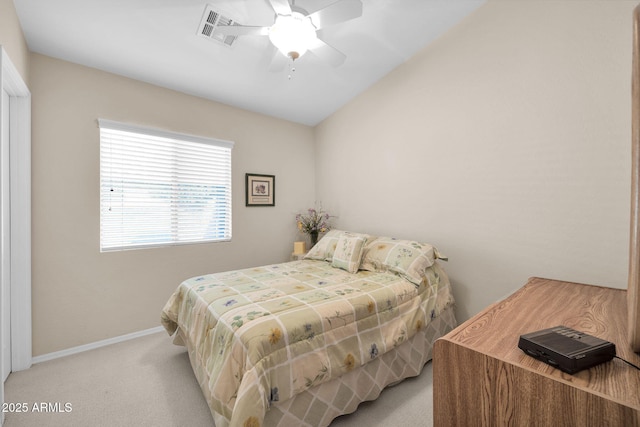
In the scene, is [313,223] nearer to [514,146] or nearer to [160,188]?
[160,188]

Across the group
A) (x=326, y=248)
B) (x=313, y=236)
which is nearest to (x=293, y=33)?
(x=326, y=248)

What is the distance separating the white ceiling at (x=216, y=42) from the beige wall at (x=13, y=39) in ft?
0.27

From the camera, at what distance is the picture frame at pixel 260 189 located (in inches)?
137

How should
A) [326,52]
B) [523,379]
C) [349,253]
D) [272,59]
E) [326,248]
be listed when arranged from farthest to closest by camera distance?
[326,248] < [349,253] < [272,59] < [326,52] < [523,379]

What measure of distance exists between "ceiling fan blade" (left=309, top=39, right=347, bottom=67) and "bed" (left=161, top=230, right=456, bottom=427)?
5.56 ft

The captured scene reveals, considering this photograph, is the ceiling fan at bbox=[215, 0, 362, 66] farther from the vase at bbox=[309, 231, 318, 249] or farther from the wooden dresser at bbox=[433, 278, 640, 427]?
the vase at bbox=[309, 231, 318, 249]

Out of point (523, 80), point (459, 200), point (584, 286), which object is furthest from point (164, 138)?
point (584, 286)

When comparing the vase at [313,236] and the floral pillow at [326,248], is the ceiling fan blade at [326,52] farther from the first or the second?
the vase at [313,236]

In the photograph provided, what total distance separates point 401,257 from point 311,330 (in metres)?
1.21

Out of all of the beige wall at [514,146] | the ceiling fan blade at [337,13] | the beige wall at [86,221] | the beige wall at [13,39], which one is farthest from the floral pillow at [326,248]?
the beige wall at [13,39]

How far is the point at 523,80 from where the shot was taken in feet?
6.75

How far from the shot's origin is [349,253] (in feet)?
8.62

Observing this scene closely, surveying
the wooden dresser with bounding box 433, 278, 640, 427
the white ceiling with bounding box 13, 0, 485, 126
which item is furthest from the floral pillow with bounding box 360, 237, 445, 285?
the white ceiling with bounding box 13, 0, 485, 126

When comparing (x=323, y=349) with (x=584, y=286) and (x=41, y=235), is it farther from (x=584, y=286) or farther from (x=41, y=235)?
(x=41, y=235)
